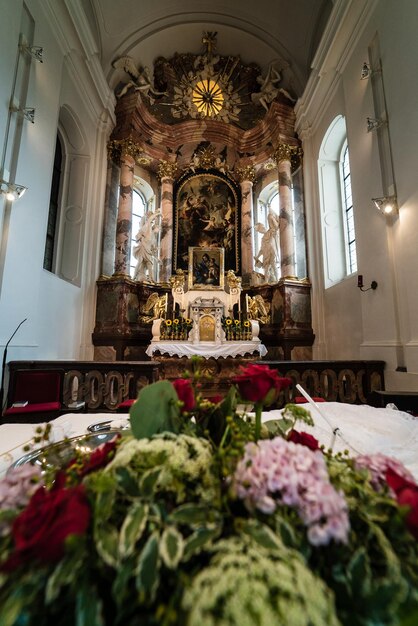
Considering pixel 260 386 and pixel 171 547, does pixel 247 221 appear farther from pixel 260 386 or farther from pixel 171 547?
pixel 171 547

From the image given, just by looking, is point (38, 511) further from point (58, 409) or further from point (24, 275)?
point (24, 275)

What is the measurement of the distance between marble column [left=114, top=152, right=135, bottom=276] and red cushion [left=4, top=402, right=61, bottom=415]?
4703 millimetres

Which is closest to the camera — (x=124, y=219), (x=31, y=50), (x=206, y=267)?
(x=31, y=50)

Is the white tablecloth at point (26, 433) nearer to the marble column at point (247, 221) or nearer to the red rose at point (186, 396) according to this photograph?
the red rose at point (186, 396)

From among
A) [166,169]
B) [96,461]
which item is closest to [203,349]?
[96,461]

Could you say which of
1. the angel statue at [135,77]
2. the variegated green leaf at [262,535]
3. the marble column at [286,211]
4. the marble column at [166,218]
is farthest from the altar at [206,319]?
the variegated green leaf at [262,535]

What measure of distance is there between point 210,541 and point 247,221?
9859mm

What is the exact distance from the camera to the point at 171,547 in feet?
1.30

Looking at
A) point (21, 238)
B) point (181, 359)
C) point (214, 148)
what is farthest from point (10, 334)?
point (214, 148)

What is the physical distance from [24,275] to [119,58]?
7.81 m

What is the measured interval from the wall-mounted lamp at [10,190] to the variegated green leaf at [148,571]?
5290mm

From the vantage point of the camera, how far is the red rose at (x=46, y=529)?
355mm

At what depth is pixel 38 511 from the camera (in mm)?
401

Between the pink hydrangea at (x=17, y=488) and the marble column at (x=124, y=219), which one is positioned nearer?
the pink hydrangea at (x=17, y=488)
